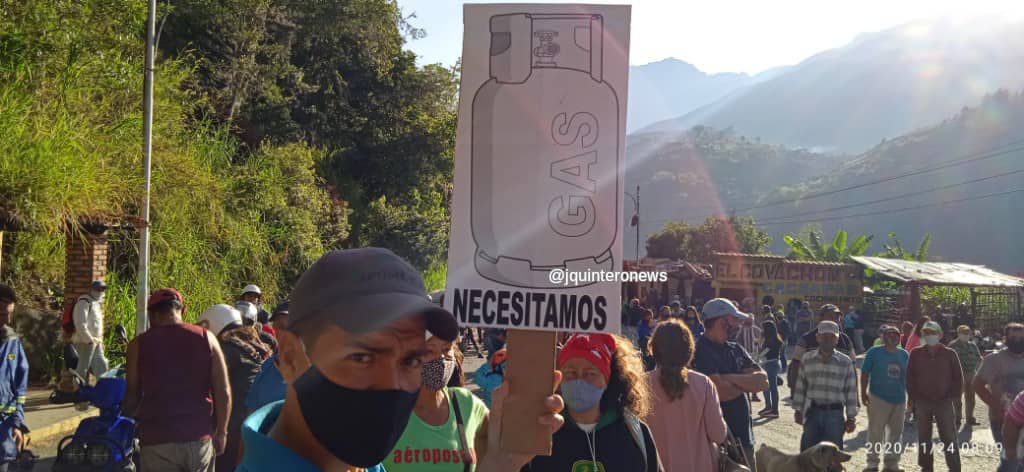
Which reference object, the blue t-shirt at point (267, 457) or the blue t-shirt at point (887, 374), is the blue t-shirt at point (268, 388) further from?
the blue t-shirt at point (887, 374)

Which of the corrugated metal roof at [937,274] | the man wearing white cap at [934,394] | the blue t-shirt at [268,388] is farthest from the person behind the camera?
the corrugated metal roof at [937,274]

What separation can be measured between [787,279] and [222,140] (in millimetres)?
26860

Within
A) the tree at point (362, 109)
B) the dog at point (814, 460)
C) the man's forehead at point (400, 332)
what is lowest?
the dog at point (814, 460)

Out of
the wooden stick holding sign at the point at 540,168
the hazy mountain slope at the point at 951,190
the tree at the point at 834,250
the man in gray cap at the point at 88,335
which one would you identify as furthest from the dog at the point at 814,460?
the hazy mountain slope at the point at 951,190

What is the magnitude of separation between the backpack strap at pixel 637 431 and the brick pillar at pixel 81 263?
11687mm

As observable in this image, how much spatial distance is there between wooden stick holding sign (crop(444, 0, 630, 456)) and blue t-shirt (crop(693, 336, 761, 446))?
3833mm

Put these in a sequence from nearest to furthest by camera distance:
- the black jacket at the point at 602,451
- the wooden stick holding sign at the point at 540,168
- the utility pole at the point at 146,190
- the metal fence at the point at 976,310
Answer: the wooden stick holding sign at the point at 540,168 → the black jacket at the point at 602,451 → the utility pole at the point at 146,190 → the metal fence at the point at 976,310

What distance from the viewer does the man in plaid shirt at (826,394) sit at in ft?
27.0

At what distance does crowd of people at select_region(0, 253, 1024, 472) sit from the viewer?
5.44 feet

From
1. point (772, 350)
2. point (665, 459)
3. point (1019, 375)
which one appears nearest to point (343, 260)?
point (665, 459)

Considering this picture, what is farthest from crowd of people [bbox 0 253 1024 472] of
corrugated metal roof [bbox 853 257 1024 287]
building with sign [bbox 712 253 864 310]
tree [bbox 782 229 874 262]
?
tree [bbox 782 229 874 262]

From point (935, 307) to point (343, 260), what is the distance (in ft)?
125

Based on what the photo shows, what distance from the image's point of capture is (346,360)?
1664 millimetres

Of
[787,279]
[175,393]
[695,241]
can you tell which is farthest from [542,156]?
[695,241]
